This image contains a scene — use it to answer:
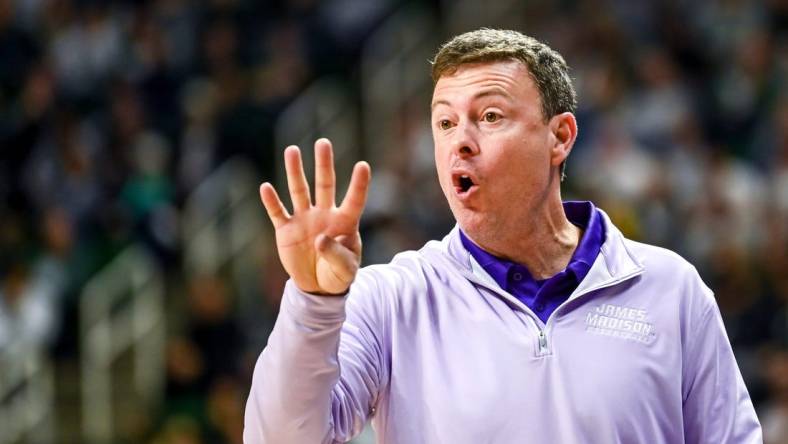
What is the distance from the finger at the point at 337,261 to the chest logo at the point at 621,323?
782mm

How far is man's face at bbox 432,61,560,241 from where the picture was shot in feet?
11.5

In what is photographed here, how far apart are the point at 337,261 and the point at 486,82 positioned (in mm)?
798

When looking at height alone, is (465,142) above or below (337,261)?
above

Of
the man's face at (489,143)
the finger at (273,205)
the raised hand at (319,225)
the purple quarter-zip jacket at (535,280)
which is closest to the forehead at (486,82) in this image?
the man's face at (489,143)

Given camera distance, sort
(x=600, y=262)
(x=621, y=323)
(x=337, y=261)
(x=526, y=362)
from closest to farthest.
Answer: (x=337, y=261)
(x=526, y=362)
(x=621, y=323)
(x=600, y=262)

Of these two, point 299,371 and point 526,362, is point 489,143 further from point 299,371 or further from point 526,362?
point 299,371

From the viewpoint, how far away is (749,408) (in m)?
3.56

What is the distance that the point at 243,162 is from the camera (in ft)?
39.4

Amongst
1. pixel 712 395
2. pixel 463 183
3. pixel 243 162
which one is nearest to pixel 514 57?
pixel 463 183

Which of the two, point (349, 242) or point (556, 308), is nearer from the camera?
point (349, 242)

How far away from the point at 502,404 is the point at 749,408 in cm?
73

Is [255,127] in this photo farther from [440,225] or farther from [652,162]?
[652,162]

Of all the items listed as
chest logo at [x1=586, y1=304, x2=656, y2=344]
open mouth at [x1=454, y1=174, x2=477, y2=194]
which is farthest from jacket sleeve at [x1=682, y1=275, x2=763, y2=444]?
open mouth at [x1=454, y1=174, x2=477, y2=194]

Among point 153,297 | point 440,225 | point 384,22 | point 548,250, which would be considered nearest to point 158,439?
point 153,297
